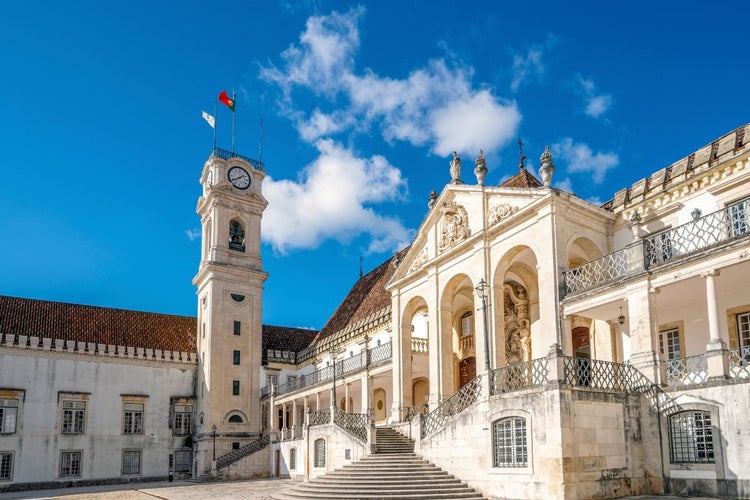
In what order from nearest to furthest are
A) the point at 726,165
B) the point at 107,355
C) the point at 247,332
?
the point at 726,165 < the point at 107,355 < the point at 247,332

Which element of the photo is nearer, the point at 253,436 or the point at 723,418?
the point at 723,418

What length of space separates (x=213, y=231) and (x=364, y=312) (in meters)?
11.1

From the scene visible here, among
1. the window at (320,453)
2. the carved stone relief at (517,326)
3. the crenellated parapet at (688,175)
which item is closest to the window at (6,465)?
the window at (320,453)

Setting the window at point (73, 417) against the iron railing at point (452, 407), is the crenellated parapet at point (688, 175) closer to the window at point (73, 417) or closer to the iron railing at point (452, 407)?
the iron railing at point (452, 407)

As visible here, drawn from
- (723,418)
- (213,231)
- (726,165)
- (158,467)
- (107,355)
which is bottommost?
(158,467)

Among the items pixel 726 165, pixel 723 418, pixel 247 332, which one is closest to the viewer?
pixel 723 418

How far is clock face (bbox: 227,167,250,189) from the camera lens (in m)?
43.4

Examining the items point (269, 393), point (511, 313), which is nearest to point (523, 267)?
point (511, 313)

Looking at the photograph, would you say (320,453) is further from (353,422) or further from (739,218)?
(739,218)

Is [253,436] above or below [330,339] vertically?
below

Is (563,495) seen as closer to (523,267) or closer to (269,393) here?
(523,267)

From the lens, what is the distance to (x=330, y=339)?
40.7 metres

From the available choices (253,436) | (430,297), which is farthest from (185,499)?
(253,436)

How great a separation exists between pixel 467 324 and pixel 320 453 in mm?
7988
